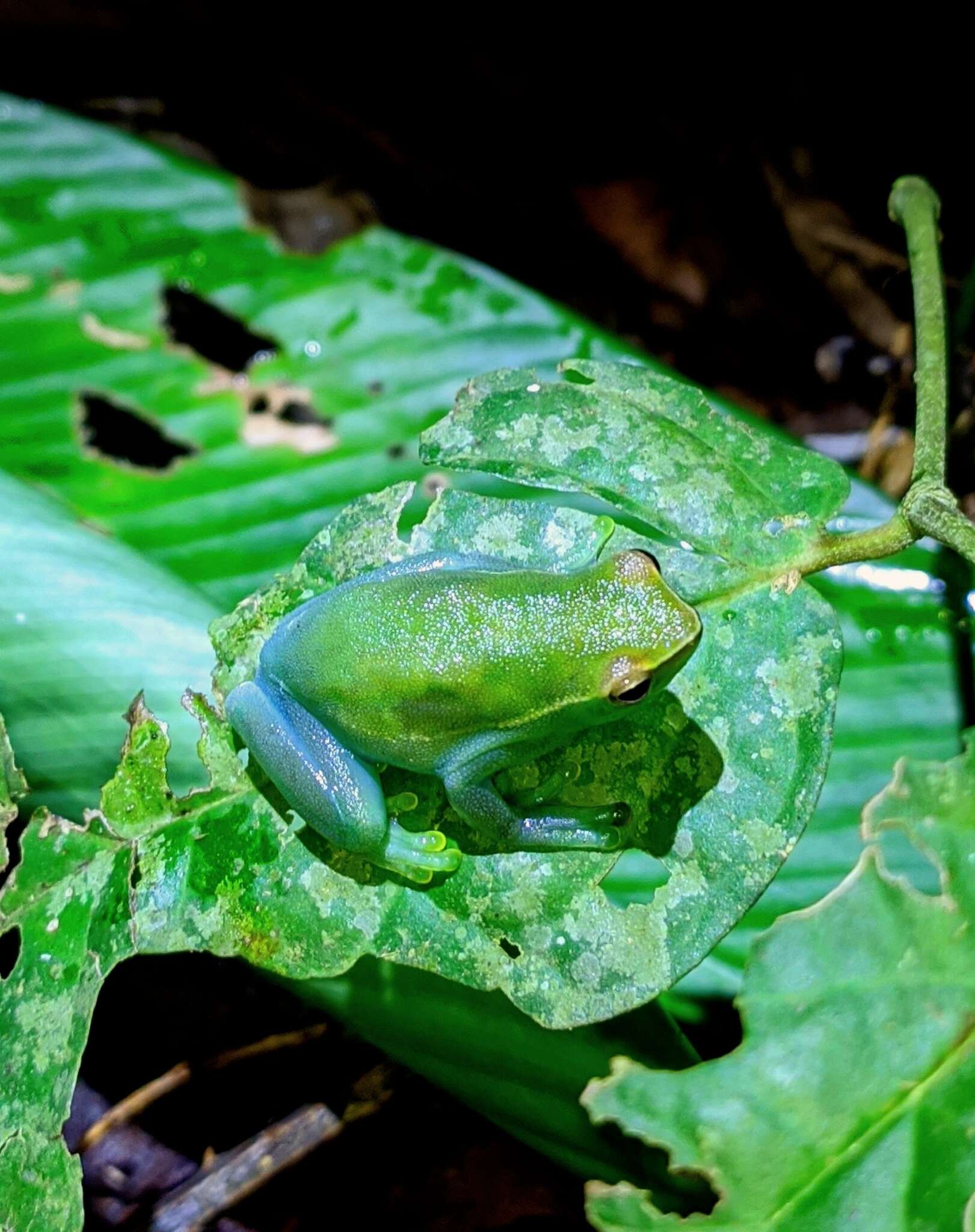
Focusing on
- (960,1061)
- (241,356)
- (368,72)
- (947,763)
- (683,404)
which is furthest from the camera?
(368,72)

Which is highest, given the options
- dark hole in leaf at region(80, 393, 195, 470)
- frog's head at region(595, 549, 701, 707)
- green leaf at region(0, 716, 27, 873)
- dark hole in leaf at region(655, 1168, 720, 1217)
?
frog's head at region(595, 549, 701, 707)

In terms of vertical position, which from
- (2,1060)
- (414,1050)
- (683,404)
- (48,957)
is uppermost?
(683,404)

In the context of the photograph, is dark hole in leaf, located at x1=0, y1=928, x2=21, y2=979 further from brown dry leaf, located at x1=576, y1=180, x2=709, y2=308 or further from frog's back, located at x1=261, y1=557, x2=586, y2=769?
brown dry leaf, located at x1=576, y1=180, x2=709, y2=308

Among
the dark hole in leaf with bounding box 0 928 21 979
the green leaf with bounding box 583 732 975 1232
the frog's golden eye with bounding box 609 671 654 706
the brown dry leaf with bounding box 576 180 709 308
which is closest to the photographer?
the green leaf with bounding box 583 732 975 1232

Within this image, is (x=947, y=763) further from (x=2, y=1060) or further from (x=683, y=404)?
(x=2, y=1060)

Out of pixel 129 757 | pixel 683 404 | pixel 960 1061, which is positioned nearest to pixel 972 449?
pixel 683 404

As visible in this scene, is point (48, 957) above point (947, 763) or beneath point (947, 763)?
beneath

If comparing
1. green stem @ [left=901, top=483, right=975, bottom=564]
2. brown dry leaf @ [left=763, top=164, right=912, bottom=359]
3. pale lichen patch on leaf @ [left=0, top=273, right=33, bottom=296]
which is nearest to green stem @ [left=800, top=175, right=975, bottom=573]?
green stem @ [left=901, top=483, right=975, bottom=564]
